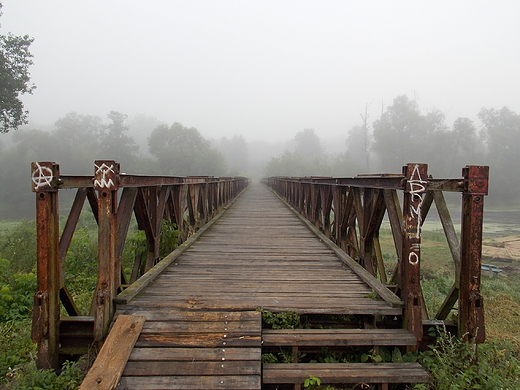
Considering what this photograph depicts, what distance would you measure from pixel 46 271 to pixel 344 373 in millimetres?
2615

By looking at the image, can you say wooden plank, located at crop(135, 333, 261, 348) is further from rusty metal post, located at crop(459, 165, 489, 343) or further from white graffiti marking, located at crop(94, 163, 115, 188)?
rusty metal post, located at crop(459, 165, 489, 343)

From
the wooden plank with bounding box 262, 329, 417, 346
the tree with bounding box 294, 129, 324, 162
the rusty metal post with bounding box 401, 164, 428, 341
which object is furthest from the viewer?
the tree with bounding box 294, 129, 324, 162

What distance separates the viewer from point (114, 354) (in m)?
2.58

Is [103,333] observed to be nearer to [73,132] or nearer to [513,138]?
[513,138]

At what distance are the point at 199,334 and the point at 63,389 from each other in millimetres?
1097

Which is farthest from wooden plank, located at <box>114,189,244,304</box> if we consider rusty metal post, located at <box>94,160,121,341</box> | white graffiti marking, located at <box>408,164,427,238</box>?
white graffiti marking, located at <box>408,164,427,238</box>

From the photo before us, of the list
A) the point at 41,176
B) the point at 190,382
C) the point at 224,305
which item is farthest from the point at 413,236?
the point at 41,176

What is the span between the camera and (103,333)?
2.91 metres

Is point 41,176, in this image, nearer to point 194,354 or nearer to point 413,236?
point 194,354

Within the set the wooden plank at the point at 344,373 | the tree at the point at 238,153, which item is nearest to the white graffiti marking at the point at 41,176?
the wooden plank at the point at 344,373

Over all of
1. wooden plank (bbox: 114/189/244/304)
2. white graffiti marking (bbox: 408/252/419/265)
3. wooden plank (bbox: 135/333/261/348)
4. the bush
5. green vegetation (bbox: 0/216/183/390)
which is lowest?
green vegetation (bbox: 0/216/183/390)

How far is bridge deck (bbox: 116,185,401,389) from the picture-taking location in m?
2.49

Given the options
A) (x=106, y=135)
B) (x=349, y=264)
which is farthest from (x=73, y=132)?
(x=349, y=264)

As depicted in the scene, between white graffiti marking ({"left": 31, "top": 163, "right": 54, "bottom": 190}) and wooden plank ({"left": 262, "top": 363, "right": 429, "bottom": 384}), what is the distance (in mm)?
2378
